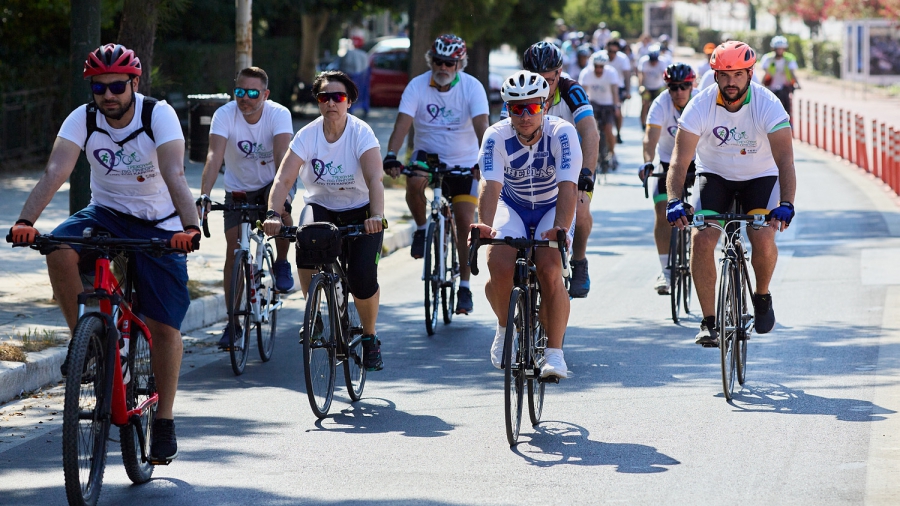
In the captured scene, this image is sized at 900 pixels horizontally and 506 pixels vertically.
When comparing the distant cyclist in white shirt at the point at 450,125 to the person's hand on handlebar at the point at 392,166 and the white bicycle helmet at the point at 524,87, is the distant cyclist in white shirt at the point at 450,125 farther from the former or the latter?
the white bicycle helmet at the point at 524,87

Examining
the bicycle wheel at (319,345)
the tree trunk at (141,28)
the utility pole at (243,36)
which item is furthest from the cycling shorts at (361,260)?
the utility pole at (243,36)

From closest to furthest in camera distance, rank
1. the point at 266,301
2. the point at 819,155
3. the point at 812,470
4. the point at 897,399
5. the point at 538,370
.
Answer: the point at 812,470, the point at 538,370, the point at 897,399, the point at 266,301, the point at 819,155

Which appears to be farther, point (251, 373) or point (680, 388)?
point (251, 373)

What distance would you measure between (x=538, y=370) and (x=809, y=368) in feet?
7.94

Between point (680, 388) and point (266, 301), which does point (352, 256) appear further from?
point (680, 388)

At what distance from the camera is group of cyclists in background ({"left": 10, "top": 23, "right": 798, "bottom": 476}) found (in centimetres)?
614

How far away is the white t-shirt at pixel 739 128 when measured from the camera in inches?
310

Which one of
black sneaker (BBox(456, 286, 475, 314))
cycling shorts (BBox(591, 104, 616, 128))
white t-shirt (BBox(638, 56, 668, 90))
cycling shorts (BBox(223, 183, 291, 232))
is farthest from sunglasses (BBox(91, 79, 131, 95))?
white t-shirt (BBox(638, 56, 668, 90))

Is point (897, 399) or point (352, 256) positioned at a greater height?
point (352, 256)

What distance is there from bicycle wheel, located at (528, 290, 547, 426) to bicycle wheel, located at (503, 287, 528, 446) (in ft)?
0.40

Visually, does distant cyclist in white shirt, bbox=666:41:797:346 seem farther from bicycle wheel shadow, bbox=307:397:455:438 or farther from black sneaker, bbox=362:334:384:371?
black sneaker, bbox=362:334:384:371

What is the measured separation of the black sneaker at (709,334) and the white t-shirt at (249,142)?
3110mm

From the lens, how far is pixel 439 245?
985 centimetres

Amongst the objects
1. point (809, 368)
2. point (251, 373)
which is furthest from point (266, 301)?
point (809, 368)
